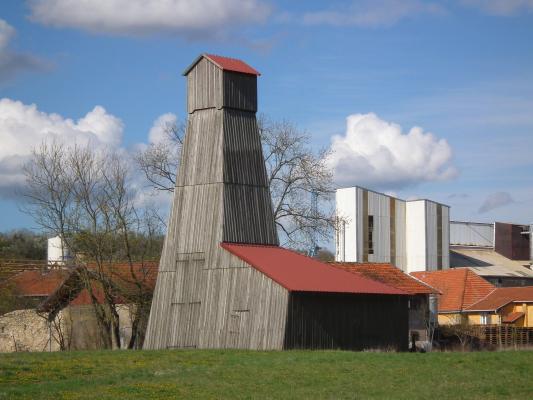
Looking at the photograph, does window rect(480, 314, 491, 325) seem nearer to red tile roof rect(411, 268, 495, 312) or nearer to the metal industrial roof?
red tile roof rect(411, 268, 495, 312)

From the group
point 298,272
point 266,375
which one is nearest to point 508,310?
point 298,272

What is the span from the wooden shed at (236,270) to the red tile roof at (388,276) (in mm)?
9626

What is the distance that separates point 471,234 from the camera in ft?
327

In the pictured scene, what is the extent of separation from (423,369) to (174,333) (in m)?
16.4

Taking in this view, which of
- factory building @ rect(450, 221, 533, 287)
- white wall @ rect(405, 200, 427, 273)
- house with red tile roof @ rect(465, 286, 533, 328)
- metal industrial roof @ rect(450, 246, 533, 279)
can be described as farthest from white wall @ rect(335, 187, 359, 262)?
factory building @ rect(450, 221, 533, 287)

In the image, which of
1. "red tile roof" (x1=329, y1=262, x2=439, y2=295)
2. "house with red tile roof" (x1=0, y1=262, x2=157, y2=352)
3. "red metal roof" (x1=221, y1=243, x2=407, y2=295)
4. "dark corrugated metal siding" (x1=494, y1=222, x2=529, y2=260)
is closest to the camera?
"red metal roof" (x1=221, y1=243, x2=407, y2=295)

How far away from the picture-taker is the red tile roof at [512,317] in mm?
62719

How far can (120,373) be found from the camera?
90.3 ft

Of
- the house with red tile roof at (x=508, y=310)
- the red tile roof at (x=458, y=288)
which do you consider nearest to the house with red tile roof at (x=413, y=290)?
the house with red tile roof at (x=508, y=310)

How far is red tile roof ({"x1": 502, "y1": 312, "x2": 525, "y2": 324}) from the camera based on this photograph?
62.7 metres

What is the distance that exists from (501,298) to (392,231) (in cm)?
Result: 1627

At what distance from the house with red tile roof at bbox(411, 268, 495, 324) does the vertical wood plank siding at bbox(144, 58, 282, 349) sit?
26004 millimetres

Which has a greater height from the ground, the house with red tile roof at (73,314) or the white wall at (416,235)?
the white wall at (416,235)

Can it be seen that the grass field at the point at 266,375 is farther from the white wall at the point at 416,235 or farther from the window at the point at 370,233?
the white wall at the point at 416,235
